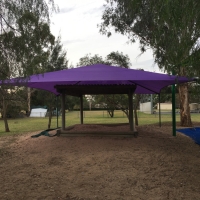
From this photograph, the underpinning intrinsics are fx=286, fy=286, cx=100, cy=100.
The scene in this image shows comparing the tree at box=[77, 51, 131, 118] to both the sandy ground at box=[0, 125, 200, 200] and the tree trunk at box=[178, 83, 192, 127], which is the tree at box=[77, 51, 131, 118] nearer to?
the tree trunk at box=[178, 83, 192, 127]

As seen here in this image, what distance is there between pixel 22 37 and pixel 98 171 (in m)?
3.00

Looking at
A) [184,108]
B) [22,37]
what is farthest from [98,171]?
[184,108]

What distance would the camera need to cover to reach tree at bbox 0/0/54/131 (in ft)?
16.8

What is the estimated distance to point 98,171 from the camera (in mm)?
5820

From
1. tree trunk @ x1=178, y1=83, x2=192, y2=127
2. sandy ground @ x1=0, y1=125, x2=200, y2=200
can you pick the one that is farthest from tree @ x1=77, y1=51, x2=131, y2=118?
sandy ground @ x1=0, y1=125, x2=200, y2=200

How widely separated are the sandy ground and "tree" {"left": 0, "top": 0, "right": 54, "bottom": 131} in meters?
2.03

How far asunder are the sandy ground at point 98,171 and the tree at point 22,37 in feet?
6.67

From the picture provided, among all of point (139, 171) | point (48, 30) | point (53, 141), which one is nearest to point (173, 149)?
point (139, 171)

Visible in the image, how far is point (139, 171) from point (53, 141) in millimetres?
3673

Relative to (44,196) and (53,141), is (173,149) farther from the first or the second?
(44,196)

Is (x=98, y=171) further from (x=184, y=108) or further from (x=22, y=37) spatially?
(x=184, y=108)

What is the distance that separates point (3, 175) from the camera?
18.9 ft

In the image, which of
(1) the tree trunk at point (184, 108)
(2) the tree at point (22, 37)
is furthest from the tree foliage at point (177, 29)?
(1) the tree trunk at point (184, 108)

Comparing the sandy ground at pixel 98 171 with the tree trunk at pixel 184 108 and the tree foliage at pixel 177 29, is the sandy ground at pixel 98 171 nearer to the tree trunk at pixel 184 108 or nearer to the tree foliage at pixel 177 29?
Answer: the tree foliage at pixel 177 29
